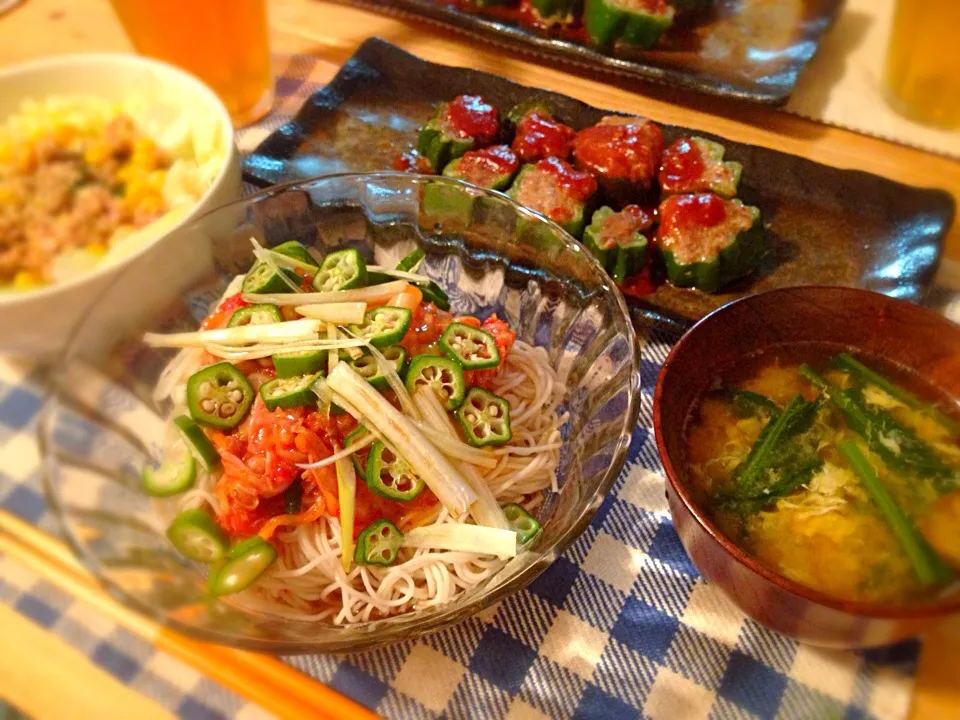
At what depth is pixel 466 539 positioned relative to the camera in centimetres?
134

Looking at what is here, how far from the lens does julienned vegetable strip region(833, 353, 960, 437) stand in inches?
52.5

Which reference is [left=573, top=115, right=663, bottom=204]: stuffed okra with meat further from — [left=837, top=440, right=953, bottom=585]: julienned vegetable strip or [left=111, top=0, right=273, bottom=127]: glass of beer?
[left=111, top=0, right=273, bottom=127]: glass of beer

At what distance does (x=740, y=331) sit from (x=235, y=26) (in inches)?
72.1

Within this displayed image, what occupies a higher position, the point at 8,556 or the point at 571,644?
the point at 571,644

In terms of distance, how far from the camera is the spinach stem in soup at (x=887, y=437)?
1.27 meters

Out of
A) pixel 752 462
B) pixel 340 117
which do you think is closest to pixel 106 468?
pixel 752 462

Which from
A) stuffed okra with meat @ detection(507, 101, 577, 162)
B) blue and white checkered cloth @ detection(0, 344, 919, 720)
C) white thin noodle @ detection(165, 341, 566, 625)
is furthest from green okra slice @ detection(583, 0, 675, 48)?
blue and white checkered cloth @ detection(0, 344, 919, 720)

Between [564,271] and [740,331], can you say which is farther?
[564,271]

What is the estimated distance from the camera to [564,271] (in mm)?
1654

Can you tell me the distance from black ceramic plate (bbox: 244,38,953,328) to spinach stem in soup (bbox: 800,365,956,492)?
0.47 meters

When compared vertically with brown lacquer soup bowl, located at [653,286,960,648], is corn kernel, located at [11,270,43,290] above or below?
below

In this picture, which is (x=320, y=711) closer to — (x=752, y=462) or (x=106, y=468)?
(x=106, y=468)

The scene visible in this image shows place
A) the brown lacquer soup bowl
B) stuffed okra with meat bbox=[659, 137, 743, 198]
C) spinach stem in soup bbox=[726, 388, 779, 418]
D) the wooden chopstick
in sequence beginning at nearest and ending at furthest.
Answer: the brown lacquer soup bowl → the wooden chopstick → spinach stem in soup bbox=[726, 388, 779, 418] → stuffed okra with meat bbox=[659, 137, 743, 198]

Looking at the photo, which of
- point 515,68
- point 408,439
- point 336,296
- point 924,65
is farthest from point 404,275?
point 924,65
